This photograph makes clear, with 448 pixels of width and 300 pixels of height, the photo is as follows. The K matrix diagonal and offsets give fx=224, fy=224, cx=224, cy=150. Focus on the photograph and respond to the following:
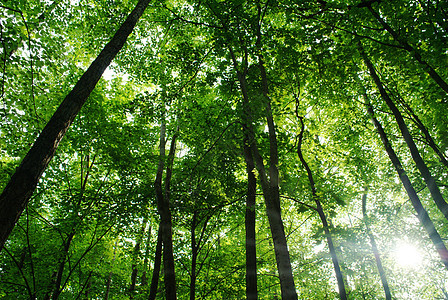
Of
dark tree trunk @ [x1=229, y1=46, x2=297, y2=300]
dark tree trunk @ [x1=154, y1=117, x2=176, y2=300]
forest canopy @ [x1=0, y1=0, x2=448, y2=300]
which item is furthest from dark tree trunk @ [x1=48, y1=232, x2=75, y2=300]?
dark tree trunk @ [x1=229, y1=46, x2=297, y2=300]

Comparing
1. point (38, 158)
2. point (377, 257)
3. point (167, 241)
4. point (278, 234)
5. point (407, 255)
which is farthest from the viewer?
point (407, 255)

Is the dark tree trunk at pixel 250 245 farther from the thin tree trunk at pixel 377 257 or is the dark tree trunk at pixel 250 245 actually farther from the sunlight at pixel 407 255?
the sunlight at pixel 407 255

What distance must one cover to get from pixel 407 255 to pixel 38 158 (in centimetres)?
2153

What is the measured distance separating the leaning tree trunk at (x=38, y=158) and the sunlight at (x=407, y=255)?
18727 mm

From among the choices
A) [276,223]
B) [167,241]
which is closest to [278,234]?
[276,223]

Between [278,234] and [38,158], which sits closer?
[38,158]

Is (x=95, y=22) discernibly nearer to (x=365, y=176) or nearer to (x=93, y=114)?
(x=93, y=114)

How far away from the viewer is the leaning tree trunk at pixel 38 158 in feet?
8.59

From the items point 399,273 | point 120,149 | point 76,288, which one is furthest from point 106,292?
point 399,273

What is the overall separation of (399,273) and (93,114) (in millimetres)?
25590

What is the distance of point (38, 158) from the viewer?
298 cm

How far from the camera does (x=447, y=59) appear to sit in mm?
4152

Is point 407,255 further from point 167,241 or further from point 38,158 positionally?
point 38,158

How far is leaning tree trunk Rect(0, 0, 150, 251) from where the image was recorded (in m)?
2.62
